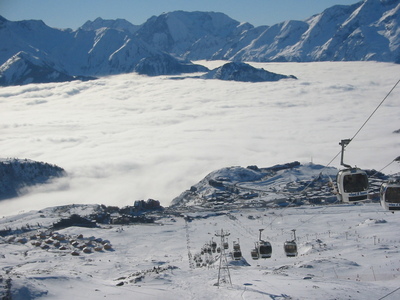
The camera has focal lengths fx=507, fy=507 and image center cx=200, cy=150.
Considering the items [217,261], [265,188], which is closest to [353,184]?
[217,261]

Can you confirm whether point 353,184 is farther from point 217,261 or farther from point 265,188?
point 265,188

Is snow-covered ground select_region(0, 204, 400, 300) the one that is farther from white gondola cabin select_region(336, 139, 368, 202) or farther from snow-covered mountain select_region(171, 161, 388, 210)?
white gondola cabin select_region(336, 139, 368, 202)

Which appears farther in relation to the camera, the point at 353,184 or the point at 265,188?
the point at 265,188

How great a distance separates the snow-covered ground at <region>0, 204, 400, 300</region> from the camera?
48750 millimetres

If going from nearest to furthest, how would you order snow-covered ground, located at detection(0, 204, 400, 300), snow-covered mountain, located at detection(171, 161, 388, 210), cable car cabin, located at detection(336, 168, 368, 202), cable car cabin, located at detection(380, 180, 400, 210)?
1. cable car cabin, located at detection(380, 180, 400, 210)
2. cable car cabin, located at detection(336, 168, 368, 202)
3. snow-covered ground, located at detection(0, 204, 400, 300)
4. snow-covered mountain, located at detection(171, 161, 388, 210)

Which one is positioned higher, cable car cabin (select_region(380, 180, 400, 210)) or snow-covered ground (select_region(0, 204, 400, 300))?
cable car cabin (select_region(380, 180, 400, 210))

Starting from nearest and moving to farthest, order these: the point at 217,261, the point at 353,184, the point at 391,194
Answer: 1. the point at 391,194
2. the point at 353,184
3. the point at 217,261

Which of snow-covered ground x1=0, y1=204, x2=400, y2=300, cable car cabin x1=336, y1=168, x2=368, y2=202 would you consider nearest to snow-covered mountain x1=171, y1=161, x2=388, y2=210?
snow-covered ground x1=0, y1=204, x2=400, y2=300

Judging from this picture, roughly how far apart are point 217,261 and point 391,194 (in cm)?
3733

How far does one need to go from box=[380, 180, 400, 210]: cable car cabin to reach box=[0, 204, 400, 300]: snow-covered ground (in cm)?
1340

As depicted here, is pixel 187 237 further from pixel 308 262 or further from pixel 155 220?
pixel 308 262

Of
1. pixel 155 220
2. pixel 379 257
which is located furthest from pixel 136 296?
pixel 155 220

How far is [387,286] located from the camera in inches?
1917

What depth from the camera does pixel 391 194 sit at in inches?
1372
